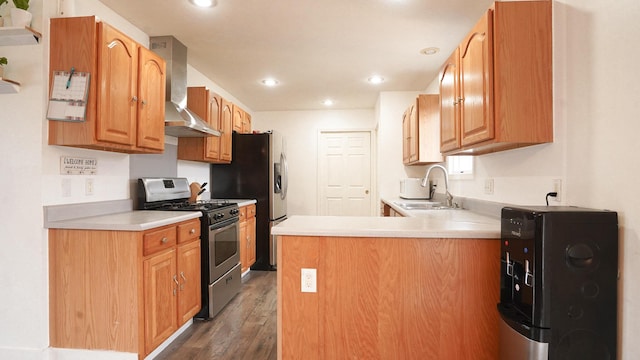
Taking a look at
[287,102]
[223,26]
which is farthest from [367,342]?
[287,102]

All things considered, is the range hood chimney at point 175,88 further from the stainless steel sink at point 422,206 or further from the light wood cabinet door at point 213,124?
the stainless steel sink at point 422,206

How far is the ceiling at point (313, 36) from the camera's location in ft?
8.02

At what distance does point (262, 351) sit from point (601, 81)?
244cm

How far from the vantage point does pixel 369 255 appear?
1646 millimetres

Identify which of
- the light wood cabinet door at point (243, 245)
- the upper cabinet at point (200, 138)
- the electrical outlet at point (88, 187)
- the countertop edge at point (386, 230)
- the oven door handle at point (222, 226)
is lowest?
the light wood cabinet door at point (243, 245)

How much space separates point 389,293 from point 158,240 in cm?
153

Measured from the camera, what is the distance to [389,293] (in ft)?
5.35

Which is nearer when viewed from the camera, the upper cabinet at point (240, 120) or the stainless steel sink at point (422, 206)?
the stainless steel sink at point (422, 206)

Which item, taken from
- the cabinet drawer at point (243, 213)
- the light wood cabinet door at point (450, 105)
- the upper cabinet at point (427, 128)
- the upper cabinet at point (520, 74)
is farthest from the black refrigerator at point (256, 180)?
the upper cabinet at point (520, 74)

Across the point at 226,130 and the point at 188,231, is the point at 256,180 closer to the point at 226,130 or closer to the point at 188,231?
the point at 226,130

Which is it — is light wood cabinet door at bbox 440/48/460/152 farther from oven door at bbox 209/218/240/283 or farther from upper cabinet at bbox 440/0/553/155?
oven door at bbox 209/218/240/283

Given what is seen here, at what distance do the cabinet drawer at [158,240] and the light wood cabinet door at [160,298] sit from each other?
50mm

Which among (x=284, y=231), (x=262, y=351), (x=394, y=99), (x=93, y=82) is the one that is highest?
(x=394, y=99)

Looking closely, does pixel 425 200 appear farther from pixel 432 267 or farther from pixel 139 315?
pixel 139 315
